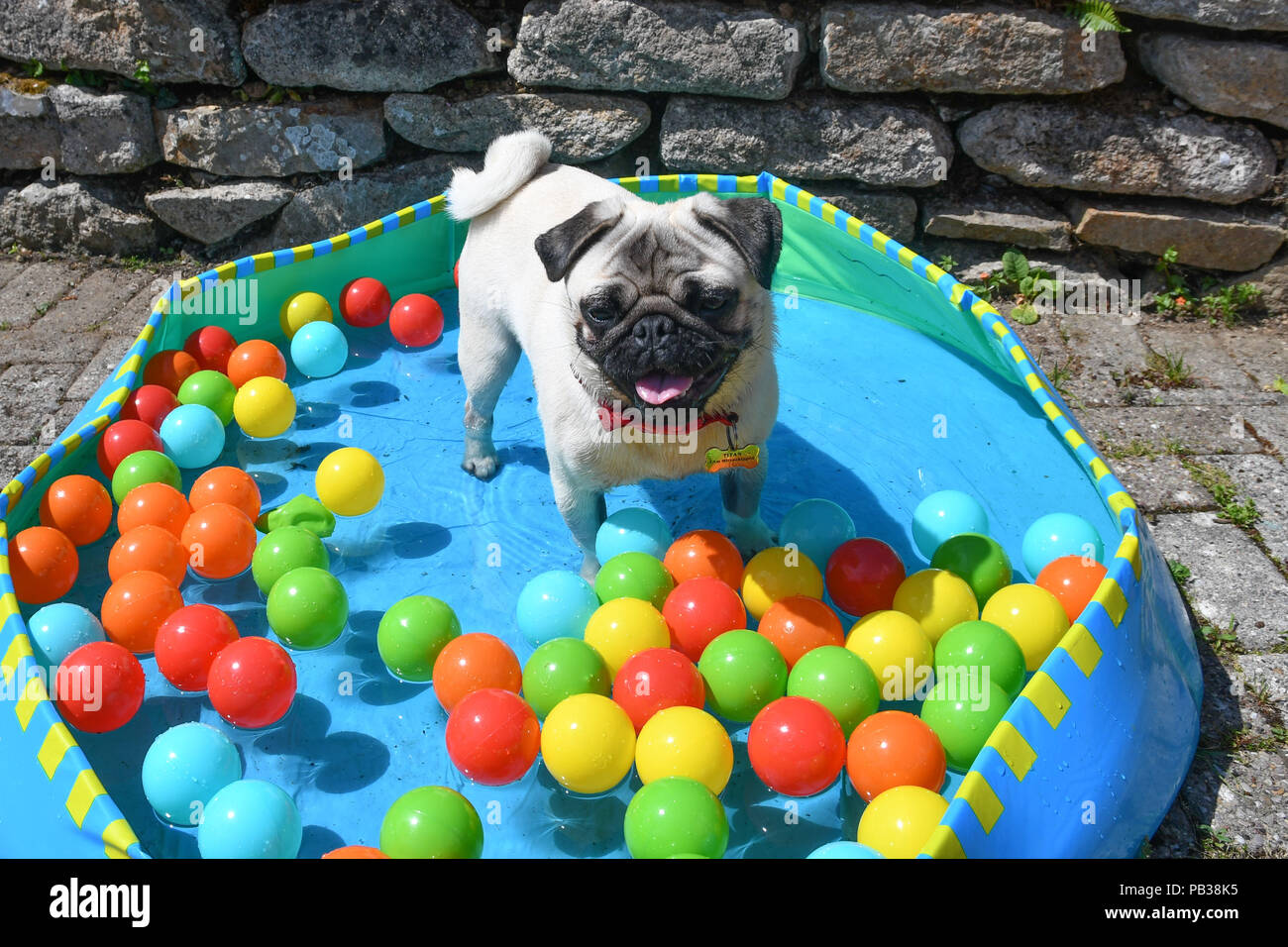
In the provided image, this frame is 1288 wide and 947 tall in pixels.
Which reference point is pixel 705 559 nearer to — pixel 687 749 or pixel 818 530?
pixel 818 530

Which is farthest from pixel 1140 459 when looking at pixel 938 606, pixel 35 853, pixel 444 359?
pixel 35 853

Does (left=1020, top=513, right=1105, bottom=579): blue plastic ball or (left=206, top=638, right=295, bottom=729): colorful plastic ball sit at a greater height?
(left=1020, top=513, right=1105, bottom=579): blue plastic ball

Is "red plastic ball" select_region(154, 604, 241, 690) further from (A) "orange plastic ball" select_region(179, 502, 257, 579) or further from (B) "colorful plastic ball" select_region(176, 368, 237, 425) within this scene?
(B) "colorful plastic ball" select_region(176, 368, 237, 425)

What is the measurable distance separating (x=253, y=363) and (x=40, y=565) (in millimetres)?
1523

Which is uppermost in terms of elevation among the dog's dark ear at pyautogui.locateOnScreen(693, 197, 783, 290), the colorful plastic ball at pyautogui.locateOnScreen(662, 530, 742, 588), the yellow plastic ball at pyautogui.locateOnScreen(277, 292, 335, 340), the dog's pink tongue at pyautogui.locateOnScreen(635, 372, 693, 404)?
the dog's dark ear at pyautogui.locateOnScreen(693, 197, 783, 290)

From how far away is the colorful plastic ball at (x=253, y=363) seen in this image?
4.70 m

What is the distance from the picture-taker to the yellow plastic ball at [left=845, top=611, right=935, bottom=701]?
316 cm

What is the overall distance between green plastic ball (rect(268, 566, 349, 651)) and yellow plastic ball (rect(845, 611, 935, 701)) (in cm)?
171

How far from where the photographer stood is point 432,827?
8.39ft

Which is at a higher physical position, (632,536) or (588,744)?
(632,536)

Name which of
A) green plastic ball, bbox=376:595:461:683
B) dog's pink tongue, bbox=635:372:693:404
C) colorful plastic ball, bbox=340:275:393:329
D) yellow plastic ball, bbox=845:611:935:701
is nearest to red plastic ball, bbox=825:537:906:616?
yellow plastic ball, bbox=845:611:935:701

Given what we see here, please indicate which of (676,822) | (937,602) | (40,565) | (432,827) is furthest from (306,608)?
(937,602)

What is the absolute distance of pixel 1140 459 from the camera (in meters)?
4.26

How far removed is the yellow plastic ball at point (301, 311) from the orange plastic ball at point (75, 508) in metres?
1.56
